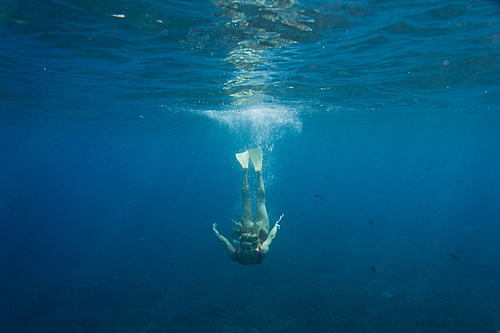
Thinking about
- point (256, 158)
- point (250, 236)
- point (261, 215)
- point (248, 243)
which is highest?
point (256, 158)

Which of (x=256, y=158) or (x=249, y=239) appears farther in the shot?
(x=256, y=158)

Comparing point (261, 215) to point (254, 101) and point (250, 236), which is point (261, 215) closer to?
point (250, 236)

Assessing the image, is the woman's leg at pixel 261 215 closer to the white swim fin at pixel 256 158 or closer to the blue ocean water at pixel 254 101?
the white swim fin at pixel 256 158

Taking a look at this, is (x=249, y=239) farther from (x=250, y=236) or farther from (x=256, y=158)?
(x=256, y=158)

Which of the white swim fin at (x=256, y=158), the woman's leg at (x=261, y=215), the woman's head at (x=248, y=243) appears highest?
the white swim fin at (x=256, y=158)

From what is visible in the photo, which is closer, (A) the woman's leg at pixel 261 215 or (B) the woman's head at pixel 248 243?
(B) the woman's head at pixel 248 243

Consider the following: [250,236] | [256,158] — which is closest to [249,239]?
[250,236]

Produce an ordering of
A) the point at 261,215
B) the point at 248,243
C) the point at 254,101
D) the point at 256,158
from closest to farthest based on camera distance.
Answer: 1. the point at 248,243
2. the point at 261,215
3. the point at 256,158
4. the point at 254,101

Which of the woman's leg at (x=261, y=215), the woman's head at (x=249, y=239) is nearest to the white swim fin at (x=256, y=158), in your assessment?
the woman's leg at (x=261, y=215)

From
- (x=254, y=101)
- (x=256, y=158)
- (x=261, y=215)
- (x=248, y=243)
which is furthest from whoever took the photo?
(x=254, y=101)

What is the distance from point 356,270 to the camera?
13.9m

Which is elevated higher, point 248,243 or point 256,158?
point 256,158

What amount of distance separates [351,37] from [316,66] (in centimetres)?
322

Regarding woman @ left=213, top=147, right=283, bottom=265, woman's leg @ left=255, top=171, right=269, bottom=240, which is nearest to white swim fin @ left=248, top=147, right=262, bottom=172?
woman @ left=213, top=147, right=283, bottom=265
